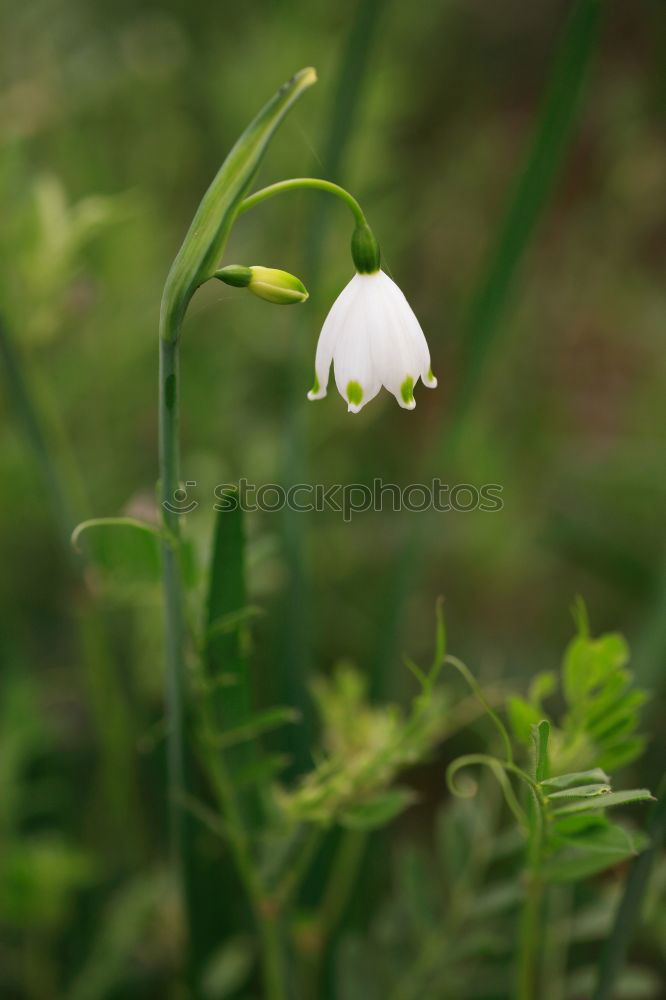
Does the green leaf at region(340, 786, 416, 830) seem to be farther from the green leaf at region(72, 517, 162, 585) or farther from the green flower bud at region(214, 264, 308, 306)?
the green flower bud at region(214, 264, 308, 306)

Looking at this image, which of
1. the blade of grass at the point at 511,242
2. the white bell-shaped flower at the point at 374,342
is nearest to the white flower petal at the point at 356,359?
the white bell-shaped flower at the point at 374,342

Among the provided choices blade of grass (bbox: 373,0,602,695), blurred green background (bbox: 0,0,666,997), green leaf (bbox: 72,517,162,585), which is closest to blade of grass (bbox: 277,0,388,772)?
blurred green background (bbox: 0,0,666,997)

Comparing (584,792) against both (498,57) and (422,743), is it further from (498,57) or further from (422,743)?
(498,57)

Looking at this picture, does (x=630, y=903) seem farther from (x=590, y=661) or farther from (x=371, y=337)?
(x=371, y=337)

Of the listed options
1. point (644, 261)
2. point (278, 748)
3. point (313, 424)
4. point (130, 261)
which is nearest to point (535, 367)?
point (644, 261)

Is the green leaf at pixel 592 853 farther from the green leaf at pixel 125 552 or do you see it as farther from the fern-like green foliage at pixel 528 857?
the green leaf at pixel 125 552
